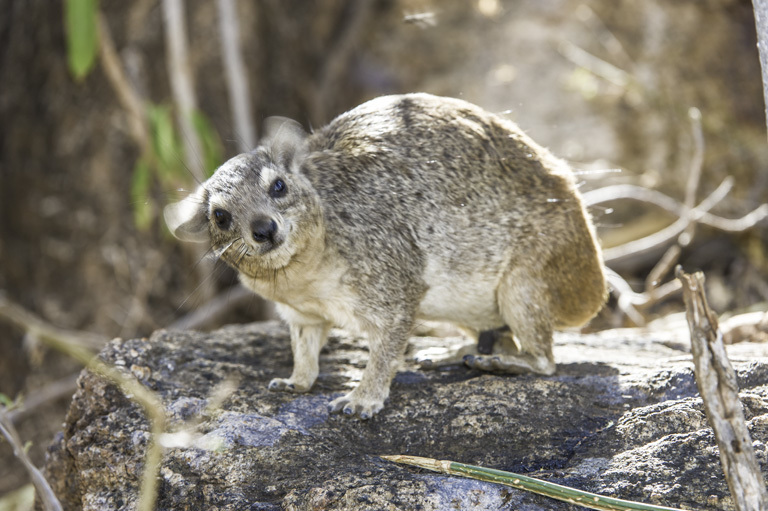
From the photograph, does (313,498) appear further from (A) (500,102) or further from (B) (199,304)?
(A) (500,102)

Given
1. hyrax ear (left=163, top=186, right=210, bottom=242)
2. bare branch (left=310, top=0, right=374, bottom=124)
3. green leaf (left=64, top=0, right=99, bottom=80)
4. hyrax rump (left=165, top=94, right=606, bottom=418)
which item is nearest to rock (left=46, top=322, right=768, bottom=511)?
hyrax rump (left=165, top=94, right=606, bottom=418)

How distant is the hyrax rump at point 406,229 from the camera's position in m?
4.21

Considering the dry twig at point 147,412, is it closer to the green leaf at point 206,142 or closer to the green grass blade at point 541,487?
the green grass blade at point 541,487

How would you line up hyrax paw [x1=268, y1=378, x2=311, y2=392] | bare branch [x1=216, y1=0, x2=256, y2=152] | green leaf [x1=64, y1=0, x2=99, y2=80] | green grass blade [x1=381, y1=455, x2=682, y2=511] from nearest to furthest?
green grass blade [x1=381, y1=455, x2=682, y2=511] < hyrax paw [x1=268, y1=378, x2=311, y2=392] < green leaf [x1=64, y1=0, x2=99, y2=80] < bare branch [x1=216, y1=0, x2=256, y2=152]

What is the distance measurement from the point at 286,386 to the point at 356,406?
18.9 inches

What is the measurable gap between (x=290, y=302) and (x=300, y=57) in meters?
6.02

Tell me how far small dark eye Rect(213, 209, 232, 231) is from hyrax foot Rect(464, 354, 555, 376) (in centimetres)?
150

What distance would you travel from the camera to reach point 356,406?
3982mm

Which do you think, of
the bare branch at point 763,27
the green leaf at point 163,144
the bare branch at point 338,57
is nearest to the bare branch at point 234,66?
the green leaf at point 163,144

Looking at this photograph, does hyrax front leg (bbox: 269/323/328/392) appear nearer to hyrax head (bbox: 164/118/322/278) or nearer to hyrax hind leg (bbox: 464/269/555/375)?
hyrax head (bbox: 164/118/322/278)

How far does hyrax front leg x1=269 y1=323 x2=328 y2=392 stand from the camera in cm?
429

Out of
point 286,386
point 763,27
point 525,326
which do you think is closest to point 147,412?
point 286,386

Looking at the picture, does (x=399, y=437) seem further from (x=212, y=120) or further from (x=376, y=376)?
(x=212, y=120)

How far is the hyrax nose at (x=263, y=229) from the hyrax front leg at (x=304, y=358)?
0.76 meters
